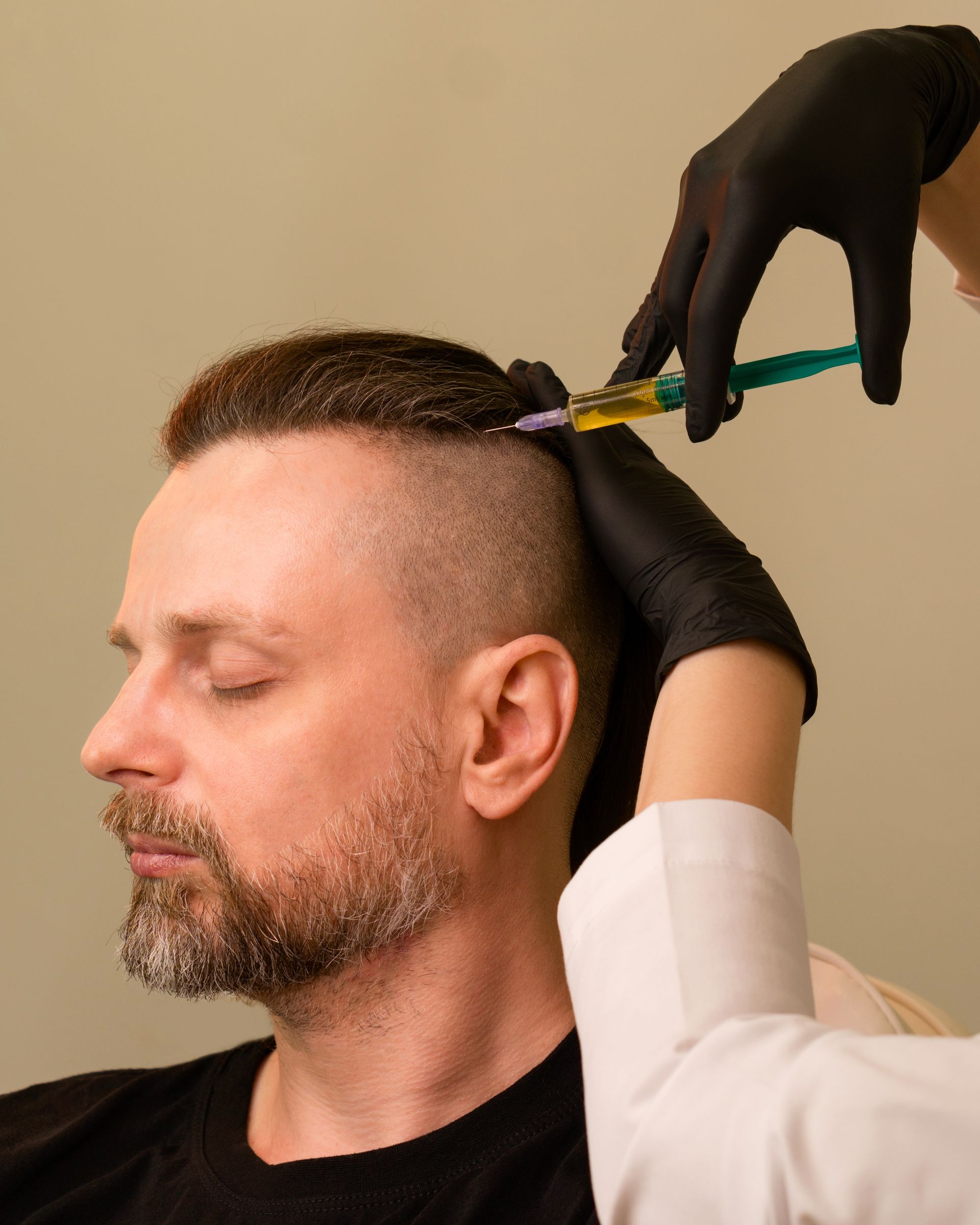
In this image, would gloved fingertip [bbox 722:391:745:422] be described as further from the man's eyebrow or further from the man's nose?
the man's nose

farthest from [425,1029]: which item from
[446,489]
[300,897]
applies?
[446,489]

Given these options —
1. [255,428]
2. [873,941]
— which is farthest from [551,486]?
[873,941]

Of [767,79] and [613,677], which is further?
[767,79]

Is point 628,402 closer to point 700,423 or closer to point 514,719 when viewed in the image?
point 700,423

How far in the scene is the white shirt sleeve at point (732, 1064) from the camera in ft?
2.12

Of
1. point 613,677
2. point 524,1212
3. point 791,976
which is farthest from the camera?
point 613,677

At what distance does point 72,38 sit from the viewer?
1.91 meters

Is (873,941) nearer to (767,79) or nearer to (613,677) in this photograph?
(613,677)

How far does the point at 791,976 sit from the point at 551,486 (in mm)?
733

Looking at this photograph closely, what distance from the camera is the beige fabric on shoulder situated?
4.04 ft

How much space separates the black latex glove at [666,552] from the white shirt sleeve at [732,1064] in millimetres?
240

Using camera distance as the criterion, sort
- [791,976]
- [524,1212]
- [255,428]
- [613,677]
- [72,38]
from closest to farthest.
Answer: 1. [791,976]
2. [524,1212]
3. [255,428]
4. [613,677]
5. [72,38]

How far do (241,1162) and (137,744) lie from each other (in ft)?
1.72

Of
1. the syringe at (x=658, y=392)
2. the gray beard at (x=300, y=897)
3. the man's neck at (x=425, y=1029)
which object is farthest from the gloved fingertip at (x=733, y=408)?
the man's neck at (x=425, y=1029)
